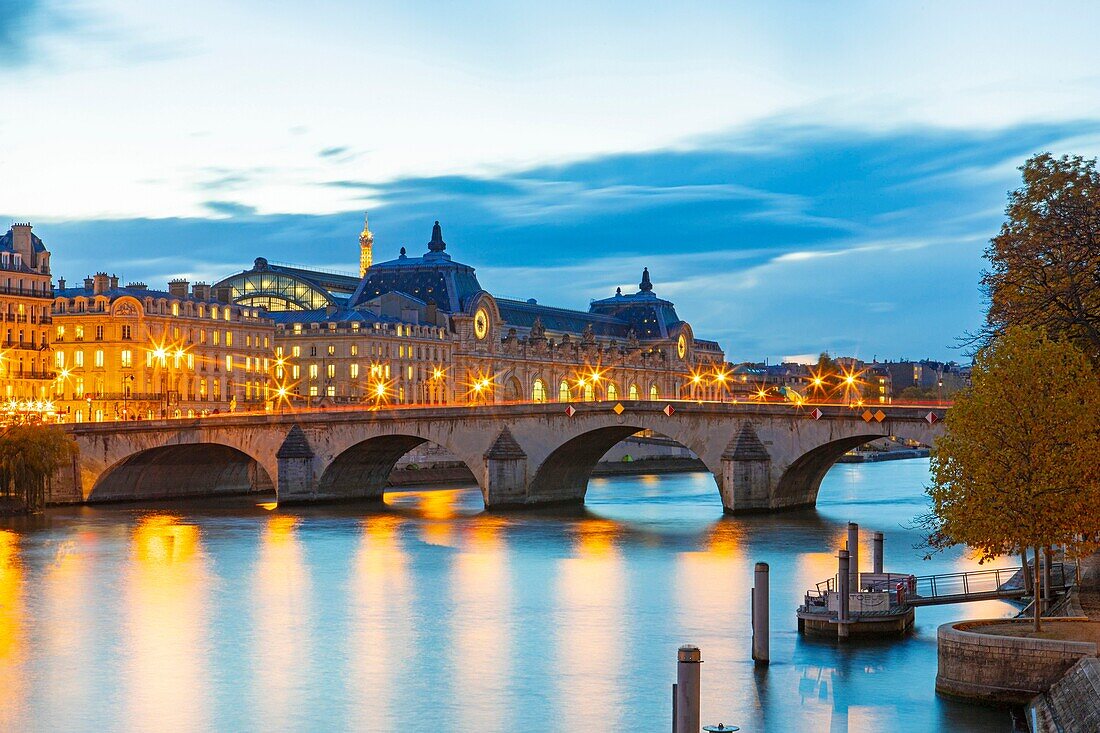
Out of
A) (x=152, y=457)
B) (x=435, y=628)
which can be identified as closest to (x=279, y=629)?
(x=435, y=628)

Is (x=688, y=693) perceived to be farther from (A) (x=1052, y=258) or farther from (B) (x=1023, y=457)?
(A) (x=1052, y=258)

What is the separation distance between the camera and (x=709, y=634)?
49.6 meters

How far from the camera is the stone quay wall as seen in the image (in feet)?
111

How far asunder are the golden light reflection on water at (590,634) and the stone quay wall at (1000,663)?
7.63 m

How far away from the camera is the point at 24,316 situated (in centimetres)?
13188

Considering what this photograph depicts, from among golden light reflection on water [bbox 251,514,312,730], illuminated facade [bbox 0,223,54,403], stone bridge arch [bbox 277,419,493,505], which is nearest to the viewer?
golden light reflection on water [bbox 251,514,312,730]

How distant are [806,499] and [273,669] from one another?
57.2 metres

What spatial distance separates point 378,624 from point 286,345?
115727mm

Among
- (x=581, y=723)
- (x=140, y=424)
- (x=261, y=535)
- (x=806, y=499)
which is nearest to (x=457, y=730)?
(x=581, y=723)

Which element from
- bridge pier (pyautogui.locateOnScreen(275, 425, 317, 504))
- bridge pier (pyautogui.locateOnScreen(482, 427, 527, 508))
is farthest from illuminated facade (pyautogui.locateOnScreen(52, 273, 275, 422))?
bridge pier (pyautogui.locateOnScreen(482, 427, 527, 508))

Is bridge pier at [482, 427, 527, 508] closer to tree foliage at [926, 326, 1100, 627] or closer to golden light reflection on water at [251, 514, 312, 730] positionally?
golden light reflection on water at [251, 514, 312, 730]

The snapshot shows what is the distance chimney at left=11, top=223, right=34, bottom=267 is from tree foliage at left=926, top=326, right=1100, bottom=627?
4104 inches

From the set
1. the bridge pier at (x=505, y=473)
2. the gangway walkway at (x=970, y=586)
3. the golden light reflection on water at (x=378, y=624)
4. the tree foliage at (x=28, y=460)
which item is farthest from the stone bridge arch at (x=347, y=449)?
the gangway walkway at (x=970, y=586)

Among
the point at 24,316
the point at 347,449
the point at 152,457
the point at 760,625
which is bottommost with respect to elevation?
the point at 760,625
